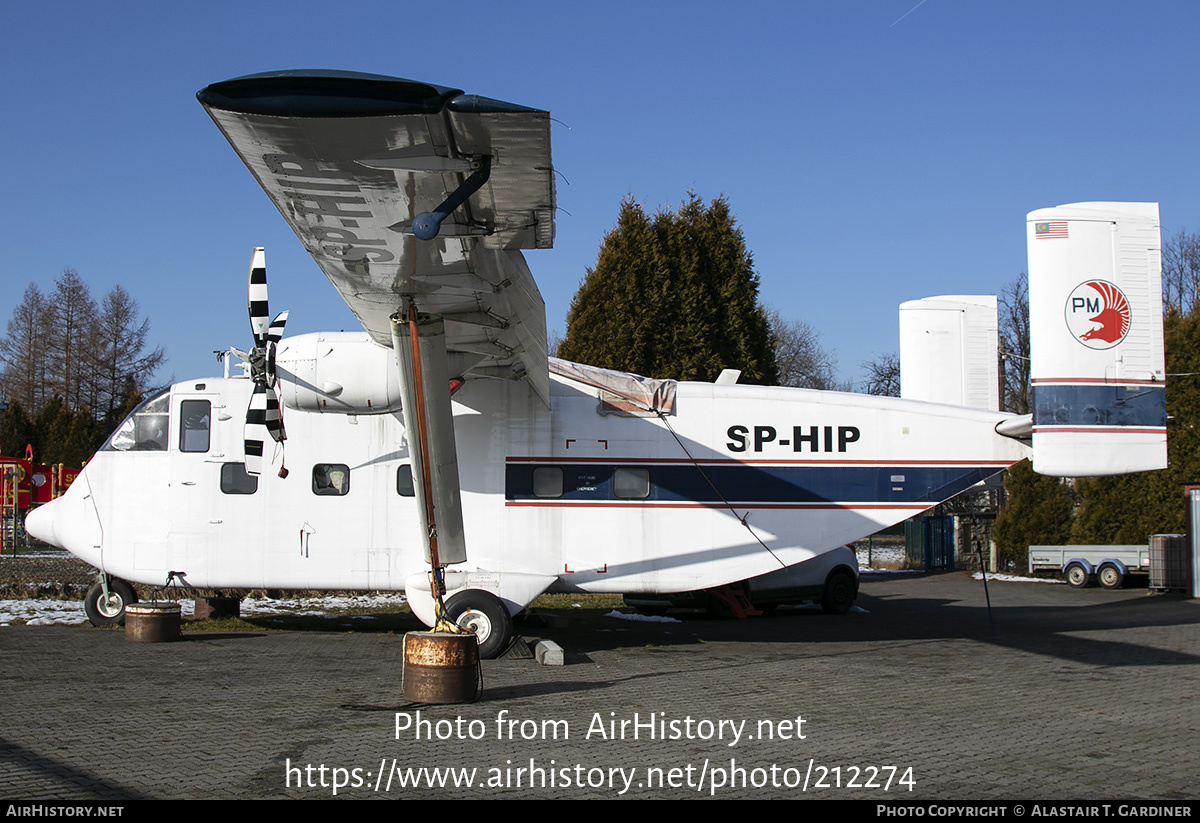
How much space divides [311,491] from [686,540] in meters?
4.74

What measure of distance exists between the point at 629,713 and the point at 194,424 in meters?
7.27

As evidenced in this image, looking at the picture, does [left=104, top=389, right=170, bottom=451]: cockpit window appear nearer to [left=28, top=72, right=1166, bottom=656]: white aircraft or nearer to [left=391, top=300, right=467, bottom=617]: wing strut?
[left=28, top=72, right=1166, bottom=656]: white aircraft

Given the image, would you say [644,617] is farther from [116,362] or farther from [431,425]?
[116,362]

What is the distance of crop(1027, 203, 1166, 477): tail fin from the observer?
9172 mm

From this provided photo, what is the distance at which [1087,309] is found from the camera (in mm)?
9203

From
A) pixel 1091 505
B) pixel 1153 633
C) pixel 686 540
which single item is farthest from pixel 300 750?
pixel 1091 505

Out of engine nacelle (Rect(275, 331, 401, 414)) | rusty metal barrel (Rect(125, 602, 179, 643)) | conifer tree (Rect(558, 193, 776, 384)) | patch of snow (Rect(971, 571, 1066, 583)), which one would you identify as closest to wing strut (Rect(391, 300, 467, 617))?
engine nacelle (Rect(275, 331, 401, 414))

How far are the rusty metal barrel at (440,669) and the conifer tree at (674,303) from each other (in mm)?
12067

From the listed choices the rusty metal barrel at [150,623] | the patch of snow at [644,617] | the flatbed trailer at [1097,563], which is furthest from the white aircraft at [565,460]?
the flatbed trailer at [1097,563]

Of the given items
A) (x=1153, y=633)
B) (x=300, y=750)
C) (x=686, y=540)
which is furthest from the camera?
(x=1153, y=633)

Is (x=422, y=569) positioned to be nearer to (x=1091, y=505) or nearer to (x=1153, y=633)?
(x=1153, y=633)

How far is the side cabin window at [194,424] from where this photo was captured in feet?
37.0

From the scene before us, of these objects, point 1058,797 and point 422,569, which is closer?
point 1058,797

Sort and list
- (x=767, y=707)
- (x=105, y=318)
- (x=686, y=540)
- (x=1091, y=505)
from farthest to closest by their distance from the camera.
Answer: (x=105, y=318), (x=1091, y=505), (x=686, y=540), (x=767, y=707)
